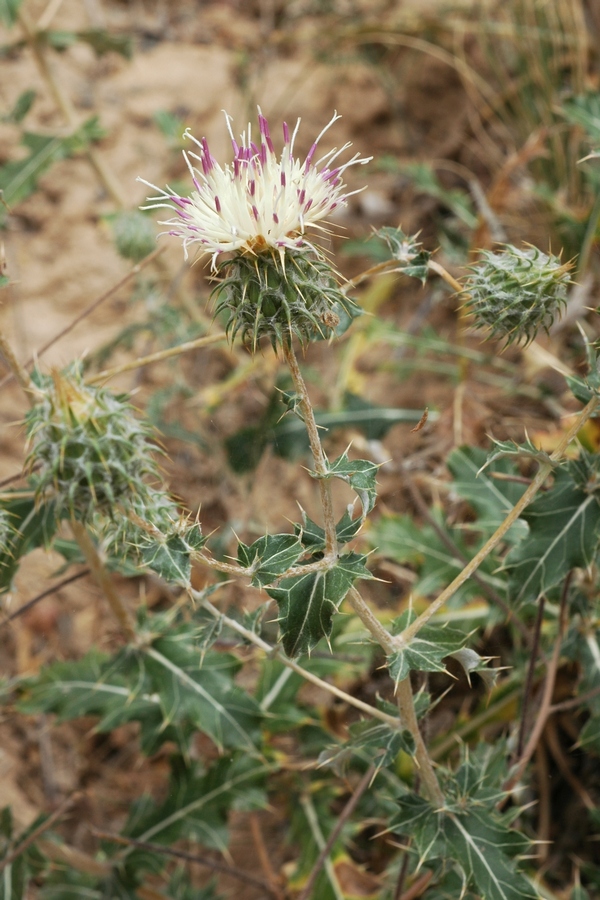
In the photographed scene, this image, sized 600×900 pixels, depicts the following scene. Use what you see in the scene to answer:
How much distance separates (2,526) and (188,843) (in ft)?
6.29

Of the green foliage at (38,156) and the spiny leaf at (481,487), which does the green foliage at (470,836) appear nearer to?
the spiny leaf at (481,487)

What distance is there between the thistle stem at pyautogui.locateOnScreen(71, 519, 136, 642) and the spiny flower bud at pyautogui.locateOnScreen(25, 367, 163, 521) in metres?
0.50

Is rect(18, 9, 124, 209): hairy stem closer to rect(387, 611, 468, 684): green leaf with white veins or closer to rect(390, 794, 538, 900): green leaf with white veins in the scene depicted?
rect(387, 611, 468, 684): green leaf with white veins

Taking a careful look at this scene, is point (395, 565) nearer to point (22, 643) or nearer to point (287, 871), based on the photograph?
point (287, 871)

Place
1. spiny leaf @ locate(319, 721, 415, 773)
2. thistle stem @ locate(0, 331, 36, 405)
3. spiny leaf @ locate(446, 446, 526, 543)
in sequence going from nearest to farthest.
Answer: spiny leaf @ locate(319, 721, 415, 773) → thistle stem @ locate(0, 331, 36, 405) → spiny leaf @ locate(446, 446, 526, 543)

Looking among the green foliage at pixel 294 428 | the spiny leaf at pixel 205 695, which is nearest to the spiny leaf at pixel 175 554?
the spiny leaf at pixel 205 695

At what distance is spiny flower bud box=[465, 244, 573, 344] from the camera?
1.52 meters

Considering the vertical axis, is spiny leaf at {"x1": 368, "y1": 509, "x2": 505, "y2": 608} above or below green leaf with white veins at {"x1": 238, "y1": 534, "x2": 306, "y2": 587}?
below

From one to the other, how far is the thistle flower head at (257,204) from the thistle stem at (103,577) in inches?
33.2

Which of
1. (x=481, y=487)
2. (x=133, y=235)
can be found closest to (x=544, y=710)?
(x=481, y=487)

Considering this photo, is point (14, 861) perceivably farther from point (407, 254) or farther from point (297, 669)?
point (407, 254)

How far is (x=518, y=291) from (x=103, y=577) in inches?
49.7

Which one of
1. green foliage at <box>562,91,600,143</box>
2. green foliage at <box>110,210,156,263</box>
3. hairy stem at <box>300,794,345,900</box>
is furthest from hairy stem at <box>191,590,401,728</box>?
green foliage at <box>110,210,156,263</box>

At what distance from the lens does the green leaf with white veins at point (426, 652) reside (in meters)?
1.48
